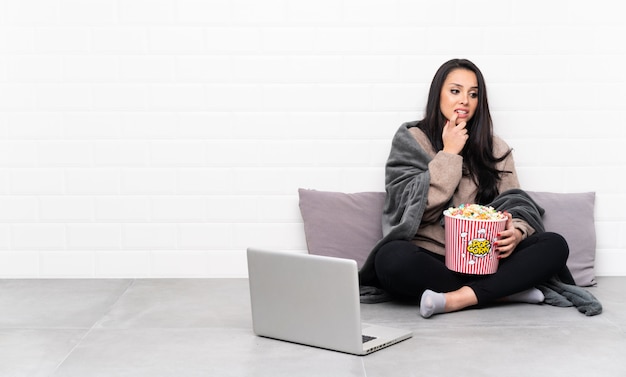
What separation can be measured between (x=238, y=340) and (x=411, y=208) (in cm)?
88

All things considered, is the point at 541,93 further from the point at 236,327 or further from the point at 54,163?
the point at 54,163

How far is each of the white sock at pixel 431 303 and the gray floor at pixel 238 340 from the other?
1.2 inches

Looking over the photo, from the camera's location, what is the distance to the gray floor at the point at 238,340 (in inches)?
94.4

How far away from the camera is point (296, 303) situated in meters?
2.57

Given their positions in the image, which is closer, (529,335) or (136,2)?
(529,335)

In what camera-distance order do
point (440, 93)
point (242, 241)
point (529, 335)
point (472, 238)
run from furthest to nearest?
point (242, 241) < point (440, 93) < point (472, 238) < point (529, 335)

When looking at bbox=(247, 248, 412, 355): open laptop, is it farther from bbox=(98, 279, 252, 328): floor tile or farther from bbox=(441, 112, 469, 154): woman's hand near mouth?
bbox=(441, 112, 469, 154): woman's hand near mouth

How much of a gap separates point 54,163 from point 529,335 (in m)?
2.08

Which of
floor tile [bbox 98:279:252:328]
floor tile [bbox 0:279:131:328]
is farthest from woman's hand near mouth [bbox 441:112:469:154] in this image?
floor tile [bbox 0:279:131:328]

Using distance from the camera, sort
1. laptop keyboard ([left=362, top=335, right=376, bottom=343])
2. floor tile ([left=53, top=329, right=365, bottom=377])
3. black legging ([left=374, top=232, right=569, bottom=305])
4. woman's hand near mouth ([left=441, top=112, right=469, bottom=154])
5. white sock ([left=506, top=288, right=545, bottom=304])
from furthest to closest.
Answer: woman's hand near mouth ([left=441, top=112, right=469, bottom=154])
white sock ([left=506, top=288, right=545, bottom=304])
black legging ([left=374, top=232, right=569, bottom=305])
laptop keyboard ([left=362, top=335, right=376, bottom=343])
floor tile ([left=53, top=329, right=365, bottom=377])

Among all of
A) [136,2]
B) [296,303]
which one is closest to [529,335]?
[296,303]

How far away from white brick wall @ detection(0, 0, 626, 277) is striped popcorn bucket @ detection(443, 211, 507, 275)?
72 centimetres

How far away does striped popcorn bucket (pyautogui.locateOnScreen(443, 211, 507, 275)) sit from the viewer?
114 inches

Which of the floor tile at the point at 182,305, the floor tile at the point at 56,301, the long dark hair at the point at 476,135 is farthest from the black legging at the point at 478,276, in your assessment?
the floor tile at the point at 56,301
